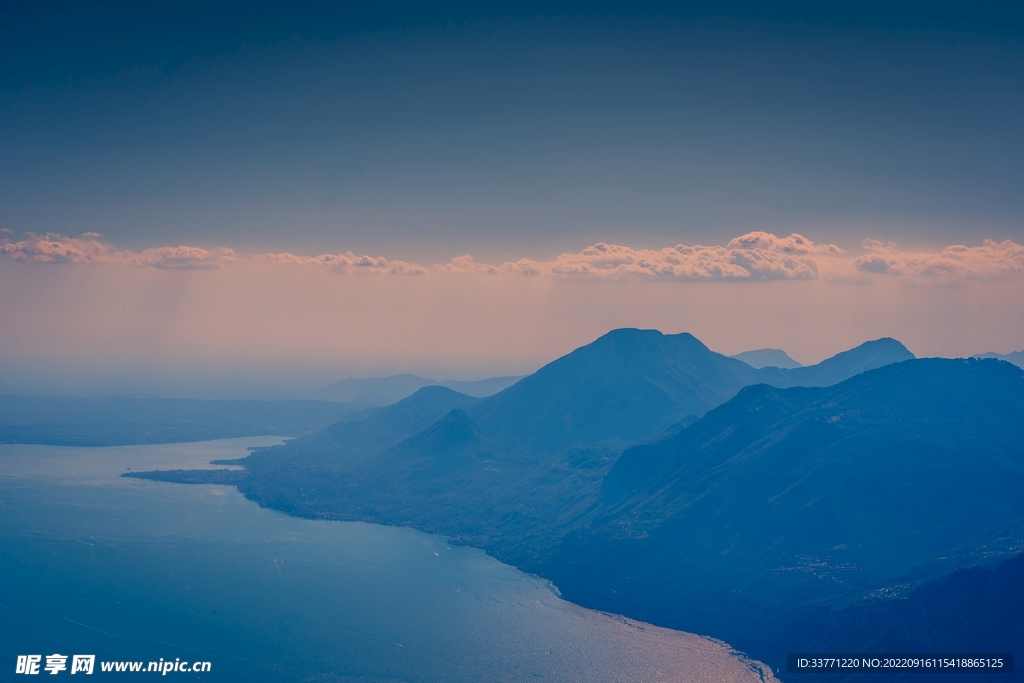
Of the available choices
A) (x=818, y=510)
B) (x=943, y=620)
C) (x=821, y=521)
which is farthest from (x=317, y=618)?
(x=943, y=620)

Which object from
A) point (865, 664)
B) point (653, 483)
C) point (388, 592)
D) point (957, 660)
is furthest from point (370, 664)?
point (653, 483)

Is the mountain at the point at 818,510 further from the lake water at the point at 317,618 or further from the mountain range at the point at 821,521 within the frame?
the lake water at the point at 317,618

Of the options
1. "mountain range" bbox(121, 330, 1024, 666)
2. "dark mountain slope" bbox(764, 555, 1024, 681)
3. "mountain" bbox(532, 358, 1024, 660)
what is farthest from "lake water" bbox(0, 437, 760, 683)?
"dark mountain slope" bbox(764, 555, 1024, 681)

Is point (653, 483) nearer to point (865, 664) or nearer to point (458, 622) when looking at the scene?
point (458, 622)

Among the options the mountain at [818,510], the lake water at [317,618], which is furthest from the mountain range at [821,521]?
the lake water at [317,618]

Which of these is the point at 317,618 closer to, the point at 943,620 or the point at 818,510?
the point at 818,510

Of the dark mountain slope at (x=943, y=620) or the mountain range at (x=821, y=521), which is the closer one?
the dark mountain slope at (x=943, y=620)
